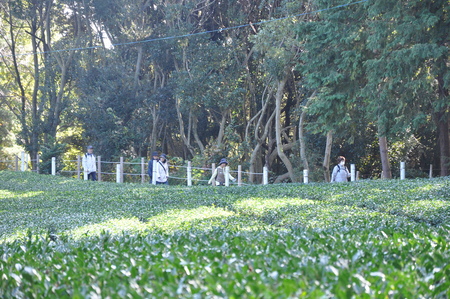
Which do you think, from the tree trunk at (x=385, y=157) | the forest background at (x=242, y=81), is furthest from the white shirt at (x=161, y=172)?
the tree trunk at (x=385, y=157)

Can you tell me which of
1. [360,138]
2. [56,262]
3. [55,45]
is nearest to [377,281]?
[56,262]

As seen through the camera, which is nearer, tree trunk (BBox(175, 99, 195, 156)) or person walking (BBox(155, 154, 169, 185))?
person walking (BBox(155, 154, 169, 185))

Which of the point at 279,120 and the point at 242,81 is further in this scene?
the point at 242,81

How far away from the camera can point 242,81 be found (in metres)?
33.9

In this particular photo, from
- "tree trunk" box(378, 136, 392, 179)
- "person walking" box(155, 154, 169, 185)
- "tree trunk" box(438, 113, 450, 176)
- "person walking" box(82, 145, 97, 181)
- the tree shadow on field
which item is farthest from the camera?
"tree trunk" box(378, 136, 392, 179)

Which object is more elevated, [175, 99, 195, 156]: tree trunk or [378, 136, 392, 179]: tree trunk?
[175, 99, 195, 156]: tree trunk

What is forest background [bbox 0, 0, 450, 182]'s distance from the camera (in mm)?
20188

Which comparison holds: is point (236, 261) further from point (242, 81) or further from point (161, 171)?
point (242, 81)

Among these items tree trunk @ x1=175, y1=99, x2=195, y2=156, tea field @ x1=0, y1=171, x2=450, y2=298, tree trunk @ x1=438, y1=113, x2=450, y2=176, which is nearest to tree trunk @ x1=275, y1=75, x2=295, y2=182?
tree trunk @ x1=175, y1=99, x2=195, y2=156

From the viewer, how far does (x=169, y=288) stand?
3709 millimetres

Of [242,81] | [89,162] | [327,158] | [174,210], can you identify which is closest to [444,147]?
[327,158]

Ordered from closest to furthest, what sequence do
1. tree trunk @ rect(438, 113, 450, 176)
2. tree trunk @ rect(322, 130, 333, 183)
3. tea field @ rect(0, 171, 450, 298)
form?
tea field @ rect(0, 171, 450, 298), tree trunk @ rect(438, 113, 450, 176), tree trunk @ rect(322, 130, 333, 183)

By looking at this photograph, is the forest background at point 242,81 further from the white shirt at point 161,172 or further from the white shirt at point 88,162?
the white shirt at point 88,162

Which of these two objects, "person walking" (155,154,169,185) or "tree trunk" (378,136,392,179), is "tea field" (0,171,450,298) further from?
"tree trunk" (378,136,392,179)
